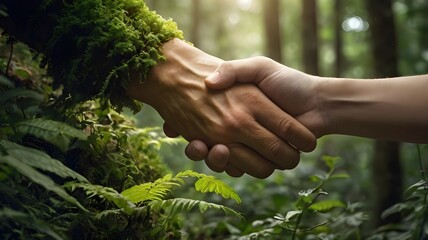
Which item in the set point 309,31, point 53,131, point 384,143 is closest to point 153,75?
point 53,131

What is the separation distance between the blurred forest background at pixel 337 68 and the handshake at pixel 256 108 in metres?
0.63

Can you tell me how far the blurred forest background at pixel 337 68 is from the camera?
548cm

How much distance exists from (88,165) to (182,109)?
1.80 feet

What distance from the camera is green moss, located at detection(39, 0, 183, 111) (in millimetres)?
2297

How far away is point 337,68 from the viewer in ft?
58.5

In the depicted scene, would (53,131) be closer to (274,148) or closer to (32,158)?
(32,158)

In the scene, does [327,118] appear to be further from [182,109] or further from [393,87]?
[182,109]

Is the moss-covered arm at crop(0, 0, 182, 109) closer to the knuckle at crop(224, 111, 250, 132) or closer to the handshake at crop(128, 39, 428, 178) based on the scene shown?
the handshake at crop(128, 39, 428, 178)

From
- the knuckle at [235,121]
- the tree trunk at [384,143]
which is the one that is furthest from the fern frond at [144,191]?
the tree trunk at [384,143]

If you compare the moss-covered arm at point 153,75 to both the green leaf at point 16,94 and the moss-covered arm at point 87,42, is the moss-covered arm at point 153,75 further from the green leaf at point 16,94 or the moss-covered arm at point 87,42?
the green leaf at point 16,94

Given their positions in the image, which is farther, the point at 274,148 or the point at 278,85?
the point at 278,85

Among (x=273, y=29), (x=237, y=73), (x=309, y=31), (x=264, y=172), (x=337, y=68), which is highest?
(x=337, y=68)

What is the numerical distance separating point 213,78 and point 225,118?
22cm

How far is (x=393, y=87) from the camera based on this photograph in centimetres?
246
